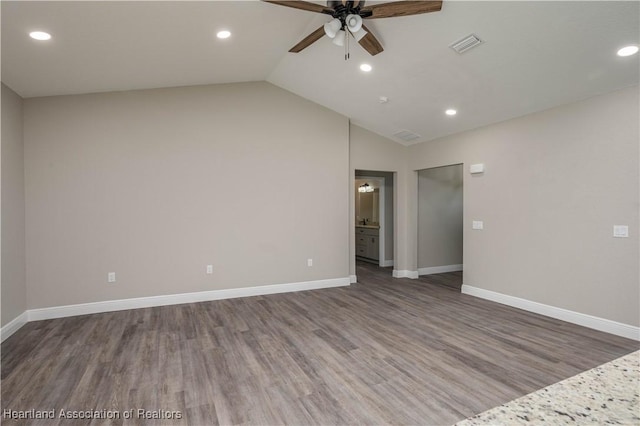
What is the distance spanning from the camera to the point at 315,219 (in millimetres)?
5688

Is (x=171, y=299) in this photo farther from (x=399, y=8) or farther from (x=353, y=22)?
(x=399, y=8)

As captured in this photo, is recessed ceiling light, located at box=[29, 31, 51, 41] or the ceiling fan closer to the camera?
the ceiling fan

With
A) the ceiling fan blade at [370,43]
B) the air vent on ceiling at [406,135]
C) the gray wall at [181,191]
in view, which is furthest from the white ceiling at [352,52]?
the air vent on ceiling at [406,135]

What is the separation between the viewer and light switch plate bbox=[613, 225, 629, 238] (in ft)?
11.3

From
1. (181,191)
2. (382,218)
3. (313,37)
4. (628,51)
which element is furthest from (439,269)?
(313,37)

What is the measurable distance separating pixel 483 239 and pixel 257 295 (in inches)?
148

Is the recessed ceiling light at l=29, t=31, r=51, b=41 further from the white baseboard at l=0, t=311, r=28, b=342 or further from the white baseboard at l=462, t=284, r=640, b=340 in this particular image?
the white baseboard at l=462, t=284, r=640, b=340

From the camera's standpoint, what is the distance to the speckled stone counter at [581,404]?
0.65 m

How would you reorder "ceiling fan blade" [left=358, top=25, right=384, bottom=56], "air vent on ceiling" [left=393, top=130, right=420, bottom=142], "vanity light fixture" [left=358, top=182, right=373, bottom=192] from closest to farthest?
"ceiling fan blade" [left=358, top=25, right=384, bottom=56] < "air vent on ceiling" [left=393, top=130, right=420, bottom=142] < "vanity light fixture" [left=358, top=182, right=373, bottom=192]

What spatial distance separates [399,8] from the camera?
258 cm

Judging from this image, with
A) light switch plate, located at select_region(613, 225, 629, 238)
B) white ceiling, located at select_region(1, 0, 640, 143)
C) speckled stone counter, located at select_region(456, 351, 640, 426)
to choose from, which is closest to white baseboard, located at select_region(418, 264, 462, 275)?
white ceiling, located at select_region(1, 0, 640, 143)

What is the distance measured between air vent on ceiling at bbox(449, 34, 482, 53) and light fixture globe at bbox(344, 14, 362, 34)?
1.31 m

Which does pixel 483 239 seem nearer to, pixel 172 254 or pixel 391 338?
pixel 391 338

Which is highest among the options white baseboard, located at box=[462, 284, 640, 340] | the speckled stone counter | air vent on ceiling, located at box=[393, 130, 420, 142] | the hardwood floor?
air vent on ceiling, located at box=[393, 130, 420, 142]
